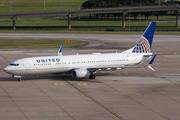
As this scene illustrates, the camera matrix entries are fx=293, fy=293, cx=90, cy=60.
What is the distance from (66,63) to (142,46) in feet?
47.0

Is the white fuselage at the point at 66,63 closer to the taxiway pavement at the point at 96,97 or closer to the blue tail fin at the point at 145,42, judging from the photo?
the blue tail fin at the point at 145,42

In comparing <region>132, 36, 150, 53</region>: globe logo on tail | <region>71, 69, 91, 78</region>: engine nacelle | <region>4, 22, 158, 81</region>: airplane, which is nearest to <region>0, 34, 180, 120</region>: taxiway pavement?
<region>71, 69, 91, 78</region>: engine nacelle

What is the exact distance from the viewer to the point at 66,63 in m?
44.7

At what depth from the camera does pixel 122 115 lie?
29.6m

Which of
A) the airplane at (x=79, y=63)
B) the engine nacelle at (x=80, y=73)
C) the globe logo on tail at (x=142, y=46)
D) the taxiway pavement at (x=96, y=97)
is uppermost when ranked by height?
the globe logo on tail at (x=142, y=46)

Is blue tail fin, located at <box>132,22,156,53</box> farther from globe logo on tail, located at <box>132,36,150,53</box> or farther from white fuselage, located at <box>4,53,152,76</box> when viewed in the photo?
white fuselage, located at <box>4,53,152,76</box>

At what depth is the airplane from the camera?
42531mm

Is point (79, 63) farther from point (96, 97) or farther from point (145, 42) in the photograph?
point (145, 42)

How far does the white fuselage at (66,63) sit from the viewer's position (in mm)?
42406

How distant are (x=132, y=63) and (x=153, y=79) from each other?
438 centimetres

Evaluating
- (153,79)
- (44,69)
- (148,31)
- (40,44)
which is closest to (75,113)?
(44,69)

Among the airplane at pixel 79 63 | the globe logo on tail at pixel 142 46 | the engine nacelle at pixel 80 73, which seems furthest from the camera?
the globe logo on tail at pixel 142 46

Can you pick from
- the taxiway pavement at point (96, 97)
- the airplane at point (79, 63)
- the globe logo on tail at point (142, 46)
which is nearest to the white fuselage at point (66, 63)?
the airplane at point (79, 63)

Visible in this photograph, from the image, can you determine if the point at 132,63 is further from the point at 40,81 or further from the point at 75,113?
the point at 75,113
